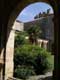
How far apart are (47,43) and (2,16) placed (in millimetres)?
19188

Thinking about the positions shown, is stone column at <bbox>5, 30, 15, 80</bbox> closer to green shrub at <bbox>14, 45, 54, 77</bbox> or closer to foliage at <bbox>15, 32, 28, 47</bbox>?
green shrub at <bbox>14, 45, 54, 77</bbox>

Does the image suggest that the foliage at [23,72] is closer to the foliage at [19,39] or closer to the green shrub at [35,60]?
the green shrub at [35,60]

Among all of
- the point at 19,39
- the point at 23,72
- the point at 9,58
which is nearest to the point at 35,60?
the point at 23,72

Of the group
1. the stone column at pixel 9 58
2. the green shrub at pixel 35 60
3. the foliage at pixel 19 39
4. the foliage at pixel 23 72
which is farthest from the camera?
the foliage at pixel 19 39

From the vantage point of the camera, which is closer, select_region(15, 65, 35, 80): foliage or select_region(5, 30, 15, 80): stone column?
select_region(5, 30, 15, 80): stone column

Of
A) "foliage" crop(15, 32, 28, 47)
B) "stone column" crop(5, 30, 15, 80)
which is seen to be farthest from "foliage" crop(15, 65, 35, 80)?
"foliage" crop(15, 32, 28, 47)

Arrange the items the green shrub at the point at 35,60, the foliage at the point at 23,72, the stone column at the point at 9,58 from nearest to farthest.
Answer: the stone column at the point at 9,58, the foliage at the point at 23,72, the green shrub at the point at 35,60

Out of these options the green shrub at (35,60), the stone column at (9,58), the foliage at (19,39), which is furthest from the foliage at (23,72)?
the foliage at (19,39)

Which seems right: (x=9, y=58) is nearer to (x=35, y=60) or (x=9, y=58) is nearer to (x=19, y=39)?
(x=35, y=60)

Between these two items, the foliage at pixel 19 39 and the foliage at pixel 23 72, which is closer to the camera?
the foliage at pixel 23 72

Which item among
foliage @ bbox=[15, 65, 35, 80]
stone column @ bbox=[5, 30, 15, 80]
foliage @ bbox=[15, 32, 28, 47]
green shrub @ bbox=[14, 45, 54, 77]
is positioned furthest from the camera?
foliage @ bbox=[15, 32, 28, 47]

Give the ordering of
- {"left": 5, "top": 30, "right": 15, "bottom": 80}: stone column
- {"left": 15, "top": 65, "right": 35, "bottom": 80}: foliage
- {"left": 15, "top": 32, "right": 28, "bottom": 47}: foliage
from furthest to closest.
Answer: {"left": 15, "top": 32, "right": 28, "bottom": 47}: foliage < {"left": 15, "top": 65, "right": 35, "bottom": 80}: foliage < {"left": 5, "top": 30, "right": 15, "bottom": 80}: stone column

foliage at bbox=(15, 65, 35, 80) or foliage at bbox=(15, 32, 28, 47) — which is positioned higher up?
foliage at bbox=(15, 32, 28, 47)

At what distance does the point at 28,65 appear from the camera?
1326 cm
